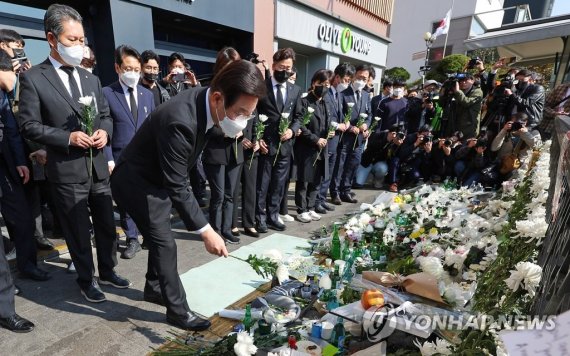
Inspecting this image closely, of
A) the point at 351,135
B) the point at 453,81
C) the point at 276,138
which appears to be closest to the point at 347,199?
the point at 351,135

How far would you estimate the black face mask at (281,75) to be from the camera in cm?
398

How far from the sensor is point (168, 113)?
200cm

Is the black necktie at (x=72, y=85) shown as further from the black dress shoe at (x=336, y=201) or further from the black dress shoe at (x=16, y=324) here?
the black dress shoe at (x=336, y=201)

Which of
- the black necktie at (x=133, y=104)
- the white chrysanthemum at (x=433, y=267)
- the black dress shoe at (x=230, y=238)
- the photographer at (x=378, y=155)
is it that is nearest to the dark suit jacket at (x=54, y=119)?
the black necktie at (x=133, y=104)

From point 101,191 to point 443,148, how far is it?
5.71 m

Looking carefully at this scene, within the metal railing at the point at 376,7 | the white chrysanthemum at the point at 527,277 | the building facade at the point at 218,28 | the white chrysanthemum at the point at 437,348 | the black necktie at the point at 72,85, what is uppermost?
the metal railing at the point at 376,7

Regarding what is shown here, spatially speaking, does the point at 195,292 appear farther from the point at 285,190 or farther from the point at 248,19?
the point at 248,19

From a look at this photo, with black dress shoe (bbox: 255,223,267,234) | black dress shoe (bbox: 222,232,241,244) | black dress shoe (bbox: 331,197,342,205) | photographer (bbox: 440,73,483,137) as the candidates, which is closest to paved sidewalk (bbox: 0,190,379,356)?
black dress shoe (bbox: 222,232,241,244)

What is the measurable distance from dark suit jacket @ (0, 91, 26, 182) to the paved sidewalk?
942 mm

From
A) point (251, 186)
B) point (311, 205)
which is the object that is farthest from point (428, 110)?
point (251, 186)

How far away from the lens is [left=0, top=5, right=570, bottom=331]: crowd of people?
212 cm

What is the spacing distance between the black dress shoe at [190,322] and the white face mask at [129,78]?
2218mm

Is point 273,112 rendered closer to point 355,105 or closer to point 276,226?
point 276,226

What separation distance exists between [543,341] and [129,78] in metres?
3.54
